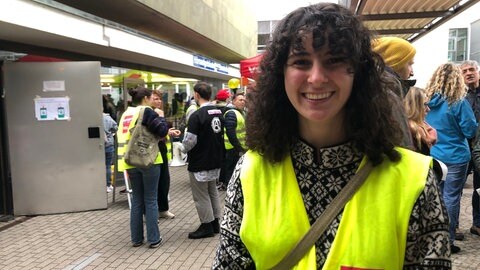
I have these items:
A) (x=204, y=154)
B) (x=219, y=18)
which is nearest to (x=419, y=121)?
(x=204, y=154)

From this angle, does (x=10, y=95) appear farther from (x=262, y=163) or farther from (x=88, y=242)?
(x=262, y=163)

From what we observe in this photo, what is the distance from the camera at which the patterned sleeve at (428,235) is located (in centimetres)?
119

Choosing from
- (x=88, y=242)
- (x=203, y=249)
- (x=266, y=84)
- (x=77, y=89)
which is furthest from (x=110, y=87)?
(x=266, y=84)

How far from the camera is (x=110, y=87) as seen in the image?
977 cm

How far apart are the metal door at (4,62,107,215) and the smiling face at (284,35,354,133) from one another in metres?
5.96

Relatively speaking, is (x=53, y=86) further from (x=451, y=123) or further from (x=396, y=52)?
(x=396, y=52)

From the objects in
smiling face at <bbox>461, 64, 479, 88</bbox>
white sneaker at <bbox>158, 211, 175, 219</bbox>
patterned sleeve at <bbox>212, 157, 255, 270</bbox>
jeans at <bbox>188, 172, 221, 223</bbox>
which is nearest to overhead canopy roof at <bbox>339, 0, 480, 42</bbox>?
smiling face at <bbox>461, 64, 479, 88</bbox>

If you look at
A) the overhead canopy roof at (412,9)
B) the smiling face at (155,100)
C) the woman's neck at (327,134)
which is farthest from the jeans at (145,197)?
the woman's neck at (327,134)

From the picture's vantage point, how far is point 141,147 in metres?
4.93

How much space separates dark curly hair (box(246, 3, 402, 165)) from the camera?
4.11 ft

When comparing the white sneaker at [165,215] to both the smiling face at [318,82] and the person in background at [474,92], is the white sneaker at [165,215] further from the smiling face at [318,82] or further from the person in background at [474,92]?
the smiling face at [318,82]

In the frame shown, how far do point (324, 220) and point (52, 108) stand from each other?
6270 millimetres

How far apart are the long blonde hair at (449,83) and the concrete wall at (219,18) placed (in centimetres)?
766

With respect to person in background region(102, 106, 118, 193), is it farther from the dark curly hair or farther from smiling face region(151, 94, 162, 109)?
the dark curly hair
